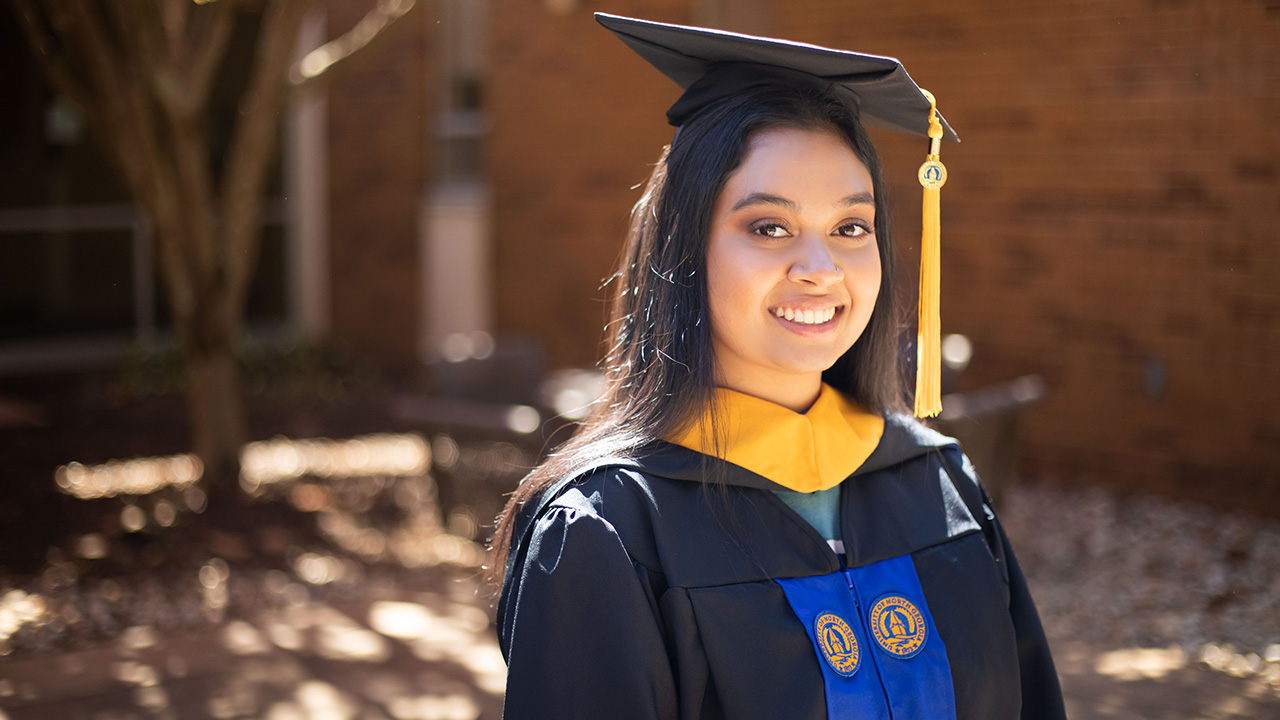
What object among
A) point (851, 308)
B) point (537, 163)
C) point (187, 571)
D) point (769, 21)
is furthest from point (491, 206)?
point (851, 308)

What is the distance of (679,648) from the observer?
147 centimetres

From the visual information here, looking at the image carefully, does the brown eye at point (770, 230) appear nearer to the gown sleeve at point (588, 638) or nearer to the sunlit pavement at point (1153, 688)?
the gown sleeve at point (588, 638)

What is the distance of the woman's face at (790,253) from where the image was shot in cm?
158

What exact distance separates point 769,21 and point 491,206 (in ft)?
13.0

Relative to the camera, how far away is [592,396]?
5.60 m

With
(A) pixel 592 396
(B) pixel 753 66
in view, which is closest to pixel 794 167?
(B) pixel 753 66

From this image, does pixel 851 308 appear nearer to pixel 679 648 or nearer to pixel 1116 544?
pixel 679 648

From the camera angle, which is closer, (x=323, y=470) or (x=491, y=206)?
(x=323, y=470)

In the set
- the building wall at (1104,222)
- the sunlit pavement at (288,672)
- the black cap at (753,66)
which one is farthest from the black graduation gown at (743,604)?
the building wall at (1104,222)

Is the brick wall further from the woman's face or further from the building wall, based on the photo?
the woman's face

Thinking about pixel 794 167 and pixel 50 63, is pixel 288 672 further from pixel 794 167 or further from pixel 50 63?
pixel 794 167

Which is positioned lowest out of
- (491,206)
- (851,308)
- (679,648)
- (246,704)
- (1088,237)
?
(246,704)

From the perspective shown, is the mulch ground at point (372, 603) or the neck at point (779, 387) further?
the mulch ground at point (372, 603)

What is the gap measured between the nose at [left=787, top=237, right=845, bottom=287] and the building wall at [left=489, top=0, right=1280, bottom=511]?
3205 millimetres
